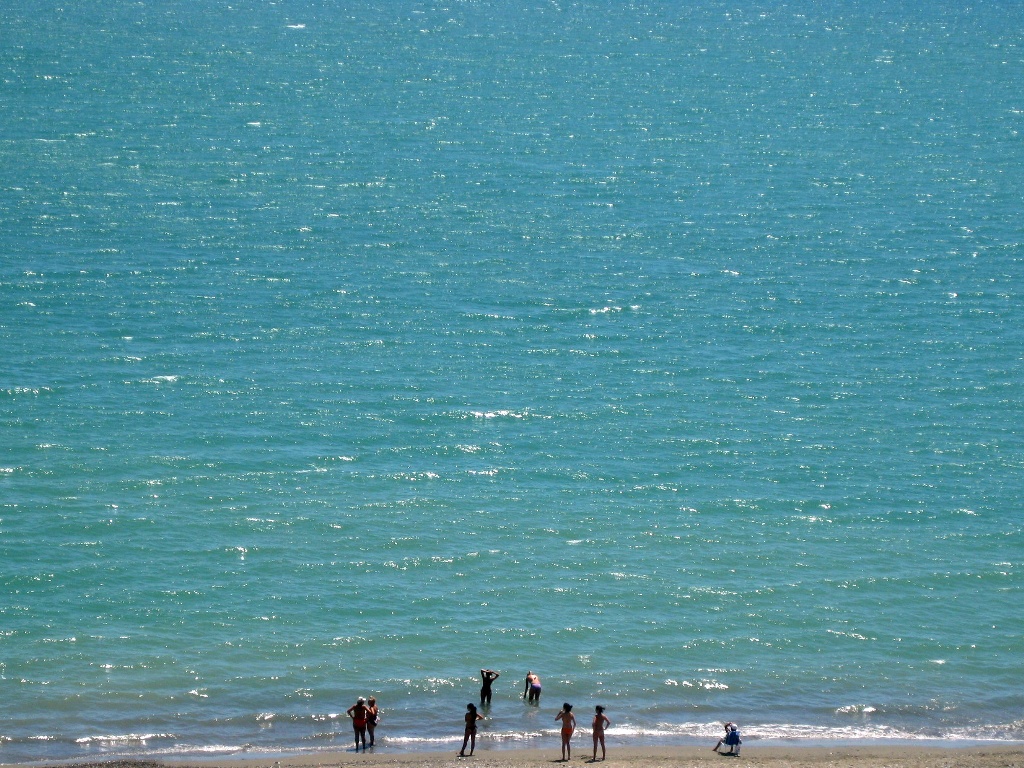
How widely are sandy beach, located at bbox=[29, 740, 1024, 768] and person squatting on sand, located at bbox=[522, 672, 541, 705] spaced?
7.85ft

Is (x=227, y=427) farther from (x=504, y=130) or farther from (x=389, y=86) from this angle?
(x=389, y=86)

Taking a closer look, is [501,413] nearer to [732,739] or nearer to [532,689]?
[532,689]

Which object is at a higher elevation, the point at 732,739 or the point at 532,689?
the point at 532,689

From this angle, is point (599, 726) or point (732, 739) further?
point (732, 739)

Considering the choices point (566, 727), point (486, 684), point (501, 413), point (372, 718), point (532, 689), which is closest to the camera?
point (566, 727)

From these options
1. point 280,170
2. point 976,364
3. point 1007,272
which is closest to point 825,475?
point 976,364

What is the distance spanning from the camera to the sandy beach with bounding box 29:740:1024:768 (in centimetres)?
3725

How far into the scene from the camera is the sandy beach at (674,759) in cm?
3725

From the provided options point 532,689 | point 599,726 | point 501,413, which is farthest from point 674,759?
point 501,413

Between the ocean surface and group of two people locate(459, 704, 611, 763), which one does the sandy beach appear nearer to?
group of two people locate(459, 704, 611, 763)

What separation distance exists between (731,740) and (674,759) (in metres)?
1.60

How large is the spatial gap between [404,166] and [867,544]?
50881mm

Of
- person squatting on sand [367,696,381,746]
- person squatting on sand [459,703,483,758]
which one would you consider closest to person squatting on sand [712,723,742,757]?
person squatting on sand [459,703,483,758]

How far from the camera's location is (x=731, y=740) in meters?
38.3
